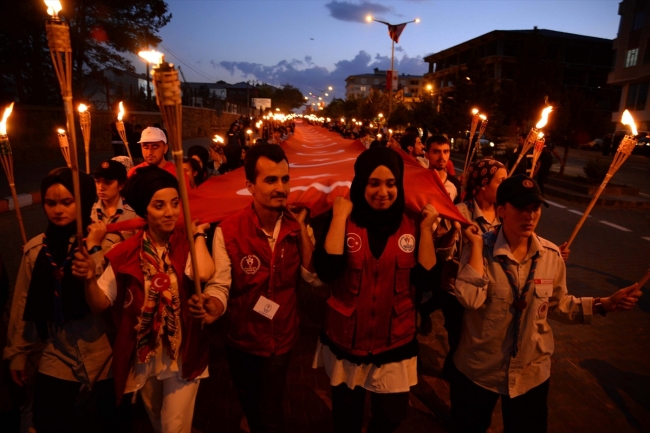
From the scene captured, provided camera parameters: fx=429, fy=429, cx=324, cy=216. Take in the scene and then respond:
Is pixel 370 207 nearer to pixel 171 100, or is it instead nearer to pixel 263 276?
pixel 263 276

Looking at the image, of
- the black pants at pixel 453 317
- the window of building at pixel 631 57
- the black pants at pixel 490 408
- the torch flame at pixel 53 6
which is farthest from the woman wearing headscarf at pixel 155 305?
the window of building at pixel 631 57

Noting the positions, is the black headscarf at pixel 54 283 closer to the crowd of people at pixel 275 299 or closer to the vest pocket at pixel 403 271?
the crowd of people at pixel 275 299

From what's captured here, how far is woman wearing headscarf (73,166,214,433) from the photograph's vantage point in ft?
7.61

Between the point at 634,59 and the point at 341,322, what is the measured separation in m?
53.1

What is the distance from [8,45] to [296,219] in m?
20.4

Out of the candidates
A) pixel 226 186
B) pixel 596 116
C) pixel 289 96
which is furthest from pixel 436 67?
pixel 226 186

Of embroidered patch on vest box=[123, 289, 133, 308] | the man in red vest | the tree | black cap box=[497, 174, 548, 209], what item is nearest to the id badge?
the man in red vest

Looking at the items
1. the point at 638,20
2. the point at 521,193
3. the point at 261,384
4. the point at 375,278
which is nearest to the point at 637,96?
the point at 638,20

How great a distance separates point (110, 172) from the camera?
332cm

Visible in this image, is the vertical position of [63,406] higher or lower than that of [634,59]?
lower

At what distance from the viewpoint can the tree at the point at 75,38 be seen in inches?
658

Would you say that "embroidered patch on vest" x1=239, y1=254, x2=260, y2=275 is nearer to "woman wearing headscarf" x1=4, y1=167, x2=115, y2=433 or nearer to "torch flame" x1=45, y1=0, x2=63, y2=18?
"woman wearing headscarf" x1=4, y1=167, x2=115, y2=433

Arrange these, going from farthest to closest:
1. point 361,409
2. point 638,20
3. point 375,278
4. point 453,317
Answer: point 638,20
point 453,317
point 361,409
point 375,278

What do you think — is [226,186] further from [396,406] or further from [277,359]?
[396,406]
